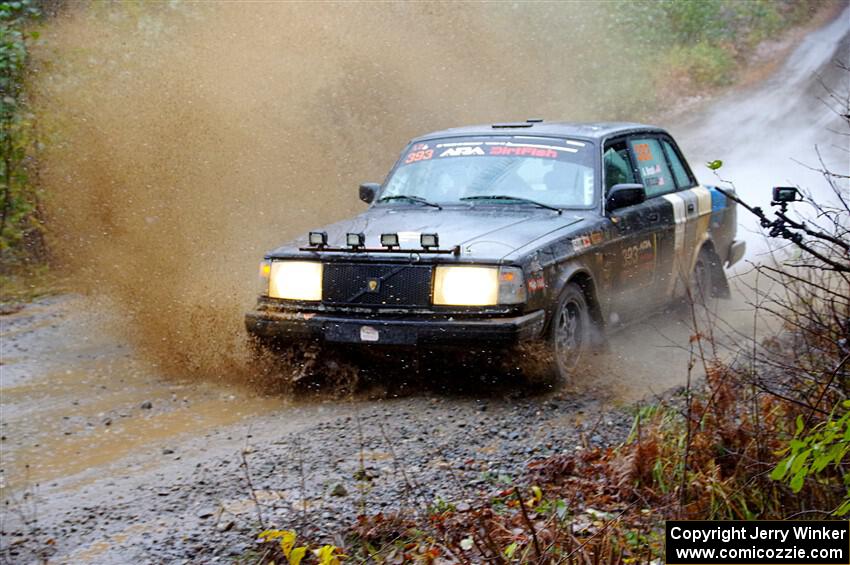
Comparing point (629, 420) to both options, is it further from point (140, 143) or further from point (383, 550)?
point (140, 143)

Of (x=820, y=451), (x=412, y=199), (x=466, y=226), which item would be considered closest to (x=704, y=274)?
(x=412, y=199)

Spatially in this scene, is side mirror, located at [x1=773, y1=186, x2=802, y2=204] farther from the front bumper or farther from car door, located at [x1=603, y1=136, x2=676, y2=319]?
car door, located at [x1=603, y1=136, x2=676, y2=319]

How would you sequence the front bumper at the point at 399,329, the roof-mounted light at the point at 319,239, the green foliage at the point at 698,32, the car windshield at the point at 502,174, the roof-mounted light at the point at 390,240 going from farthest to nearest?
the green foliage at the point at 698,32 < the car windshield at the point at 502,174 < the roof-mounted light at the point at 319,239 < the roof-mounted light at the point at 390,240 < the front bumper at the point at 399,329

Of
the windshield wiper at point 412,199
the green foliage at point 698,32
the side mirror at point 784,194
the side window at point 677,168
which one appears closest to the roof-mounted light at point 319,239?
the windshield wiper at point 412,199

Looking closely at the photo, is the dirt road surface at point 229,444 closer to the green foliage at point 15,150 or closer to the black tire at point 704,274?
the black tire at point 704,274

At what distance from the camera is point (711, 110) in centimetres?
2164

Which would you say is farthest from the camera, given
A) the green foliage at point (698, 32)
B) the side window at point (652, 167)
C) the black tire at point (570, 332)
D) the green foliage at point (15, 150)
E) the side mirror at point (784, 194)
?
the green foliage at point (698, 32)

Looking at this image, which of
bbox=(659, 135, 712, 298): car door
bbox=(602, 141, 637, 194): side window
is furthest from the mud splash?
bbox=(659, 135, 712, 298): car door

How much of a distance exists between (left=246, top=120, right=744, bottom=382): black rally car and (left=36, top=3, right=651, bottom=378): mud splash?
3.58 ft

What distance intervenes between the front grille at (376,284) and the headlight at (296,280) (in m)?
0.07

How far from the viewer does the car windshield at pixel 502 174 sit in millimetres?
7328

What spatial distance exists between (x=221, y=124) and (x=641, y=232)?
302 inches

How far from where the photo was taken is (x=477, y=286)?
6.25m

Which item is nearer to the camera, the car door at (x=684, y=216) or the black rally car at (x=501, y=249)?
the black rally car at (x=501, y=249)
